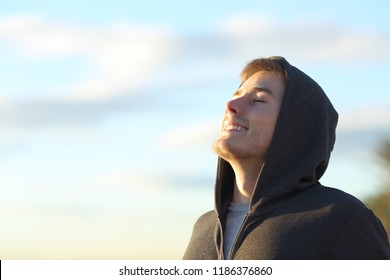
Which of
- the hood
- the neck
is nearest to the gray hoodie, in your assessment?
the hood

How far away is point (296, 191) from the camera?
4766 millimetres

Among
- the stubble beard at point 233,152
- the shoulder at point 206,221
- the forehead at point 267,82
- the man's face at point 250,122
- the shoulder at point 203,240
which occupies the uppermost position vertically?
the forehead at point 267,82

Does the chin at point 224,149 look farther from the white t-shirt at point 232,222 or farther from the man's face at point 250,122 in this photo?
Answer: the white t-shirt at point 232,222

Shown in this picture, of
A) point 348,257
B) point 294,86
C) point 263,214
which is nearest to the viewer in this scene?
point 348,257

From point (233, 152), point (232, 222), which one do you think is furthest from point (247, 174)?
point (232, 222)

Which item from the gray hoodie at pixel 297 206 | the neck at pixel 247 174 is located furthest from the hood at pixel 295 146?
the neck at pixel 247 174

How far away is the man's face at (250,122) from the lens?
4773mm

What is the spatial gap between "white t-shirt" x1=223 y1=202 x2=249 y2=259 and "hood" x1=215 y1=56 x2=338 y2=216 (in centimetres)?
7

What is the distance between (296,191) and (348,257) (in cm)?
58

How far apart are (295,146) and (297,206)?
1.48 ft

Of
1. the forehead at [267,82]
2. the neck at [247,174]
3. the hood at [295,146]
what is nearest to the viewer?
the hood at [295,146]

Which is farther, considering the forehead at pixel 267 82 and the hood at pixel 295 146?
the forehead at pixel 267 82
